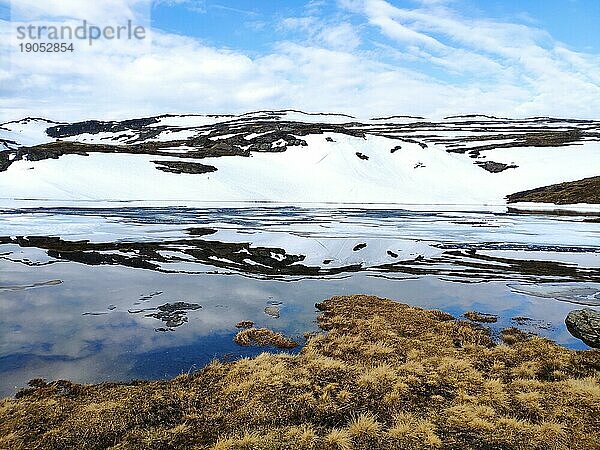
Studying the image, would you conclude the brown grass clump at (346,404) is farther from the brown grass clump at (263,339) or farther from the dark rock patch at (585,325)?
the dark rock patch at (585,325)

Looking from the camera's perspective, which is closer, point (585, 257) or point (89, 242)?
point (585, 257)

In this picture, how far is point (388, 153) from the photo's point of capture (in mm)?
82500

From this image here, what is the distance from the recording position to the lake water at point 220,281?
38.9 feet

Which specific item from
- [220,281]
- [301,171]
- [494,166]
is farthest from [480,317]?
[494,166]

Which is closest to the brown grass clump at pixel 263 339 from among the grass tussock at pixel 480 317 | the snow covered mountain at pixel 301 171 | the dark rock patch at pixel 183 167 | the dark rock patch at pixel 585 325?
the grass tussock at pixel 480 317

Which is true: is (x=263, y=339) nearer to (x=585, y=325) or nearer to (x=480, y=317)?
(x=480, y=317)

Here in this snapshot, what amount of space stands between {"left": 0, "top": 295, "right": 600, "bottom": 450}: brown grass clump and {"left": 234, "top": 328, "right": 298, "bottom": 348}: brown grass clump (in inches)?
29.6

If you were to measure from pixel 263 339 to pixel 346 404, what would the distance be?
3.84 meters

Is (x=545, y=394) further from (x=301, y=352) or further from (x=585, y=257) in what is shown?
(x=585, y=257)

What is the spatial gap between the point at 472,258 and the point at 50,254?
22.2 meters

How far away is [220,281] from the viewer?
18609mm

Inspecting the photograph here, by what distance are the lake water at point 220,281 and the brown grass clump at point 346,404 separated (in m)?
1.12

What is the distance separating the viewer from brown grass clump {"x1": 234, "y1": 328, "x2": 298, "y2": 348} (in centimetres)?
1230

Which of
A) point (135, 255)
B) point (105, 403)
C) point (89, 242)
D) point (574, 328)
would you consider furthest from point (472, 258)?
point (89, 242)
